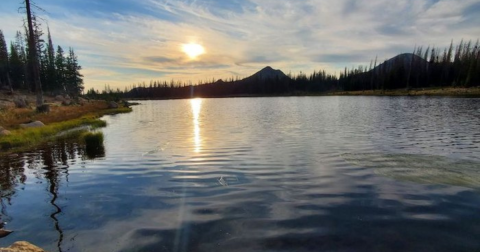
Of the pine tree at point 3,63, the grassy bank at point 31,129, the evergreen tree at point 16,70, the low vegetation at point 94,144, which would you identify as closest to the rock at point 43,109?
the grassy bank at point 31,129

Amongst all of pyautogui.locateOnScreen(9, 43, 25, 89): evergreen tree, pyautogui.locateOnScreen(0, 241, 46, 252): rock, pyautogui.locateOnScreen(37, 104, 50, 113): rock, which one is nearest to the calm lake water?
pyautogui.locateOnScreen(0, 241, 46, 252): rock

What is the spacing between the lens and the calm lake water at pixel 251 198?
862cm

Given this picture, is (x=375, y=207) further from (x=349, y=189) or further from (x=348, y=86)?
(x=348, y=86)

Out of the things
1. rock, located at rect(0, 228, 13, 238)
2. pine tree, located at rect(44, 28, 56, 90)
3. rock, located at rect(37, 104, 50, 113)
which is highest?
pine tree, located at rect(44, 28, 56, 90)

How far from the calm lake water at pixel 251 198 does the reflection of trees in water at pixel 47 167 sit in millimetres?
73

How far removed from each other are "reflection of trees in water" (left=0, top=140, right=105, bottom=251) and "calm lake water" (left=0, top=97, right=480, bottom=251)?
73mm

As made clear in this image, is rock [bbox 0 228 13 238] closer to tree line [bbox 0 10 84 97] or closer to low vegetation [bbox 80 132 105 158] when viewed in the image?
low vegetation [bbox 80 132 105 158]

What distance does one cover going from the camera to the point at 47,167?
18062 mm

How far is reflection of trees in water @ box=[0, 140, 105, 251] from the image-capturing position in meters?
11.9

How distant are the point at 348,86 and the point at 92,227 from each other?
20580cm

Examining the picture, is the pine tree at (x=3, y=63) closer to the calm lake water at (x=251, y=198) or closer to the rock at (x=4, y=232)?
the calm lake water at (x=251, y=198)

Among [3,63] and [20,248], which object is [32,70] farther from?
[20,248]

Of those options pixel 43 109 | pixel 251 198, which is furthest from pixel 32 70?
pixel 251 198

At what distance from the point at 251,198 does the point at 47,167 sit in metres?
14.0
